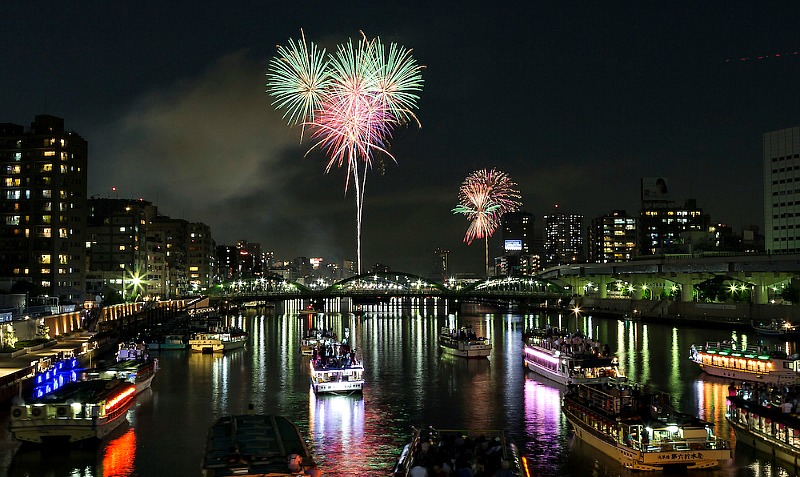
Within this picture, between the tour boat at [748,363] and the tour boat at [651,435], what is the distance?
64.6ft

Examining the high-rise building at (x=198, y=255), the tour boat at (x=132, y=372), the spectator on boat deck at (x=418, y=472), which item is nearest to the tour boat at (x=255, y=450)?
the spectator on boat deck at (x=418, y=472)

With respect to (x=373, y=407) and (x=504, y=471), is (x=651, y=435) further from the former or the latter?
(x=373, y=407)

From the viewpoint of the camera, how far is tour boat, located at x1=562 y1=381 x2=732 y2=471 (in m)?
26.3

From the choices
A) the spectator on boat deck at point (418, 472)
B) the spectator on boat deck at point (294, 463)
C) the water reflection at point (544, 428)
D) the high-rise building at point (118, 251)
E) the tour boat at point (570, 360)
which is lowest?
the water reflection at point (544, 428)

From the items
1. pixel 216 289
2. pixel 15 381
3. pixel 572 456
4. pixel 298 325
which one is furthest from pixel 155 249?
pixel 572 456

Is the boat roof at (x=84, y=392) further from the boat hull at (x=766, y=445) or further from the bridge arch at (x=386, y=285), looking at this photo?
the bridge arch at (x=386, y=285)

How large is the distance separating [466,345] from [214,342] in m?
22.5

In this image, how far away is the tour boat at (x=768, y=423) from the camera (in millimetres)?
27219

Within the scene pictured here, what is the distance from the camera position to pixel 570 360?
1880 inches

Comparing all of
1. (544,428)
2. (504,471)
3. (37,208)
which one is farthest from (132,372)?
(37,208)

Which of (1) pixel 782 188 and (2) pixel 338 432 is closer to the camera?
(2) pixel 338 432

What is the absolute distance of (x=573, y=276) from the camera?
14988 cm

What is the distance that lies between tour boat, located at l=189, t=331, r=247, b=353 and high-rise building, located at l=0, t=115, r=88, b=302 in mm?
28312

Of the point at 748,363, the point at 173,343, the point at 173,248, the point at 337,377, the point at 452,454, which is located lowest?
the point at 173,343
